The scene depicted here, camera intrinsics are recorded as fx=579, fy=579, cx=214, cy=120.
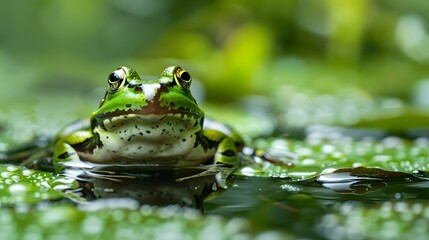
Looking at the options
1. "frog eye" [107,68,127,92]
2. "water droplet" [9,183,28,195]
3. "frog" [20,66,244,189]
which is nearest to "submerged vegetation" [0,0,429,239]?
"water droplet" [9,183,28,195]

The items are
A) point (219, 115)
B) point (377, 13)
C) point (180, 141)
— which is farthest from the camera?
point (377, 13)

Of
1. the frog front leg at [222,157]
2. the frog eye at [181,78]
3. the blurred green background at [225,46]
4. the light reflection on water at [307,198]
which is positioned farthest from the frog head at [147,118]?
the blurred green background at [225,46]

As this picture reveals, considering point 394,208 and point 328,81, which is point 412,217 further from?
point 328,81

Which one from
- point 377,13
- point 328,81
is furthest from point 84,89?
point 377,13

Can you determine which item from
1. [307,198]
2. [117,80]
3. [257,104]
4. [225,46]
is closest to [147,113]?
[117,80]

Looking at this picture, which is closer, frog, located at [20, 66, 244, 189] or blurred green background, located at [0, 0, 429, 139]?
frog, located at [20, 66, 244, 189]

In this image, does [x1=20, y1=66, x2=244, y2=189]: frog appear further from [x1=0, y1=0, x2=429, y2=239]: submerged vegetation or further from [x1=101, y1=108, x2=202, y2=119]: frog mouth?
[x1=0, y1=0, x2=429, y2=239]: submerged vegetation
